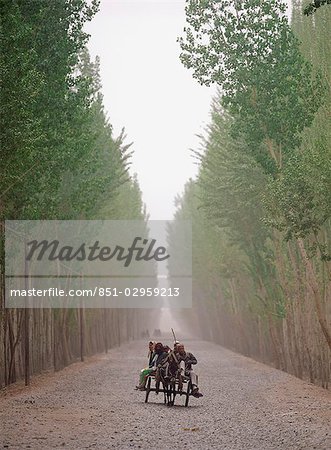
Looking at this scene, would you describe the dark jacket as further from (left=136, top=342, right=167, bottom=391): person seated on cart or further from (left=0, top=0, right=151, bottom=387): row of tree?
(left=0, top=0, right=151, bottom=387): row of tree

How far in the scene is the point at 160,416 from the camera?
1517 centimetres

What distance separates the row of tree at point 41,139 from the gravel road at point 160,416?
2.95 metres

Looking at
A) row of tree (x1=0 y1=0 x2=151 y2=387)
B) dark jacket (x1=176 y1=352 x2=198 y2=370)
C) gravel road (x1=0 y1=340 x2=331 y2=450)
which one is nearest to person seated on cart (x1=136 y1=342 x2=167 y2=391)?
dark jacket (x1=176 y1=352 x2=198 y2=370)

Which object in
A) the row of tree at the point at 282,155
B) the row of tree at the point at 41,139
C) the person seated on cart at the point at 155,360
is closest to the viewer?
the person seated on cart at the point at 155,360

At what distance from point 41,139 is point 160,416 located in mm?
6984

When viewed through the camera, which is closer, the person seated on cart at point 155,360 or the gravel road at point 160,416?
the gravel road at point 160,416

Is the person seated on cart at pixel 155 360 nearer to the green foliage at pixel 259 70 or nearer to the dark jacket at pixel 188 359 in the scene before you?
the dark jacket at pixel 188 359

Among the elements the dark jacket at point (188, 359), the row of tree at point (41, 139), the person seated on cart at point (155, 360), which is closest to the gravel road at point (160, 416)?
the person seated on cart at point (155, 360)

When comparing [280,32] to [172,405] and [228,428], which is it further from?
[228,428]

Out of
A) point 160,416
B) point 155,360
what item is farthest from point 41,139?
point 160,416

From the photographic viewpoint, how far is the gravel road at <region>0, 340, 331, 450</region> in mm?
Result: 11938

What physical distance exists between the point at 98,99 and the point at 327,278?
56.8ft

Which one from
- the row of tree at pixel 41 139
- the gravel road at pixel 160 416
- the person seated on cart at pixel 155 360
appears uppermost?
the row of tree at pixel 41 139

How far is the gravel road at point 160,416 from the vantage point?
39.2 feet
